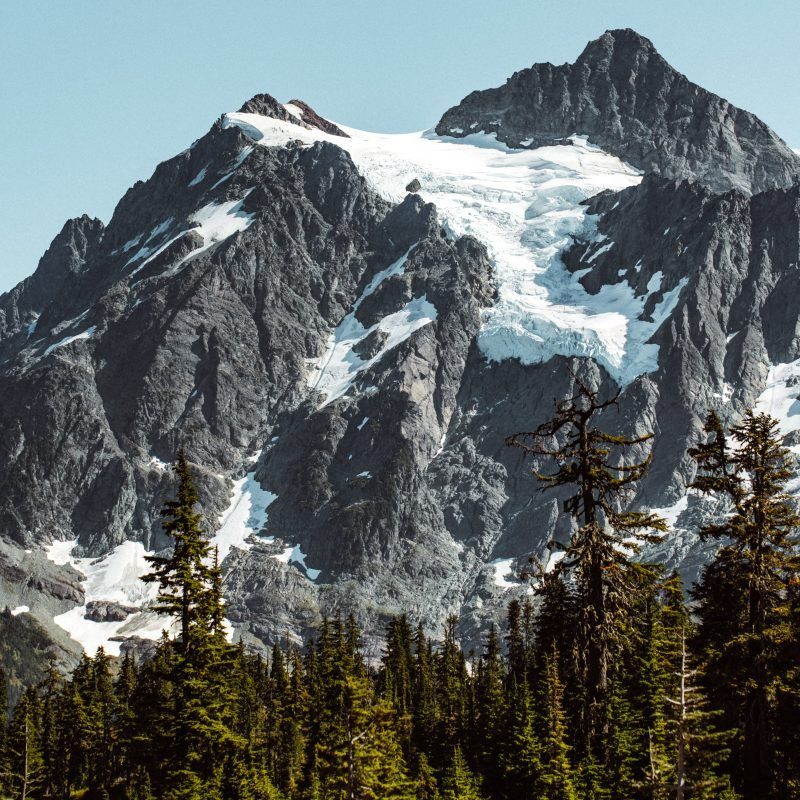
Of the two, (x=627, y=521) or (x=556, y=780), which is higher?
(x=627, y=521)

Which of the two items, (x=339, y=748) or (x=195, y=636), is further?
(x=195, y=636)

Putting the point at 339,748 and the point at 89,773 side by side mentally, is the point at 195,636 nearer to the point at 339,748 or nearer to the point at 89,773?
the point at 339,748

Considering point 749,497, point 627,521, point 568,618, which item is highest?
point 749,497

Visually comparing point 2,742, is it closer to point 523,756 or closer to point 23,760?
point 23,760

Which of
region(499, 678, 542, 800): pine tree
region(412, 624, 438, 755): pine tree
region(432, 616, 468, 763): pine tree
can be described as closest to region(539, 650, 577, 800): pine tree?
region(499, 678, 542, 800): pine tree

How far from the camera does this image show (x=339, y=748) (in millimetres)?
31844

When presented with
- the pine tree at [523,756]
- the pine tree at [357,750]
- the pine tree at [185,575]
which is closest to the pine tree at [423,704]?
the pine tree at [523,756]

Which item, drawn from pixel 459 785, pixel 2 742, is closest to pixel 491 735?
pixel 459 785

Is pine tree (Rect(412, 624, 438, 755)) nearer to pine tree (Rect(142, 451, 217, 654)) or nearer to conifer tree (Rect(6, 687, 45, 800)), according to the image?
conifer tree (Rect(6, 687, 45, 800))

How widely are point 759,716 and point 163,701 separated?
68.5 ft

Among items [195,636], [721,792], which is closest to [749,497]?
[721,792]

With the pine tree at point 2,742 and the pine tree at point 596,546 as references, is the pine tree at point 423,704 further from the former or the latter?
the pine tree at point 596,546

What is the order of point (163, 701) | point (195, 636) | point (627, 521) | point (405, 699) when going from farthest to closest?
1. point (405, 699)
2. point (163, 701)
3. point (195, 636)
4. point (627, 521)

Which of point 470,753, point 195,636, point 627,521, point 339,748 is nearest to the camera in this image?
A: point 627,521
